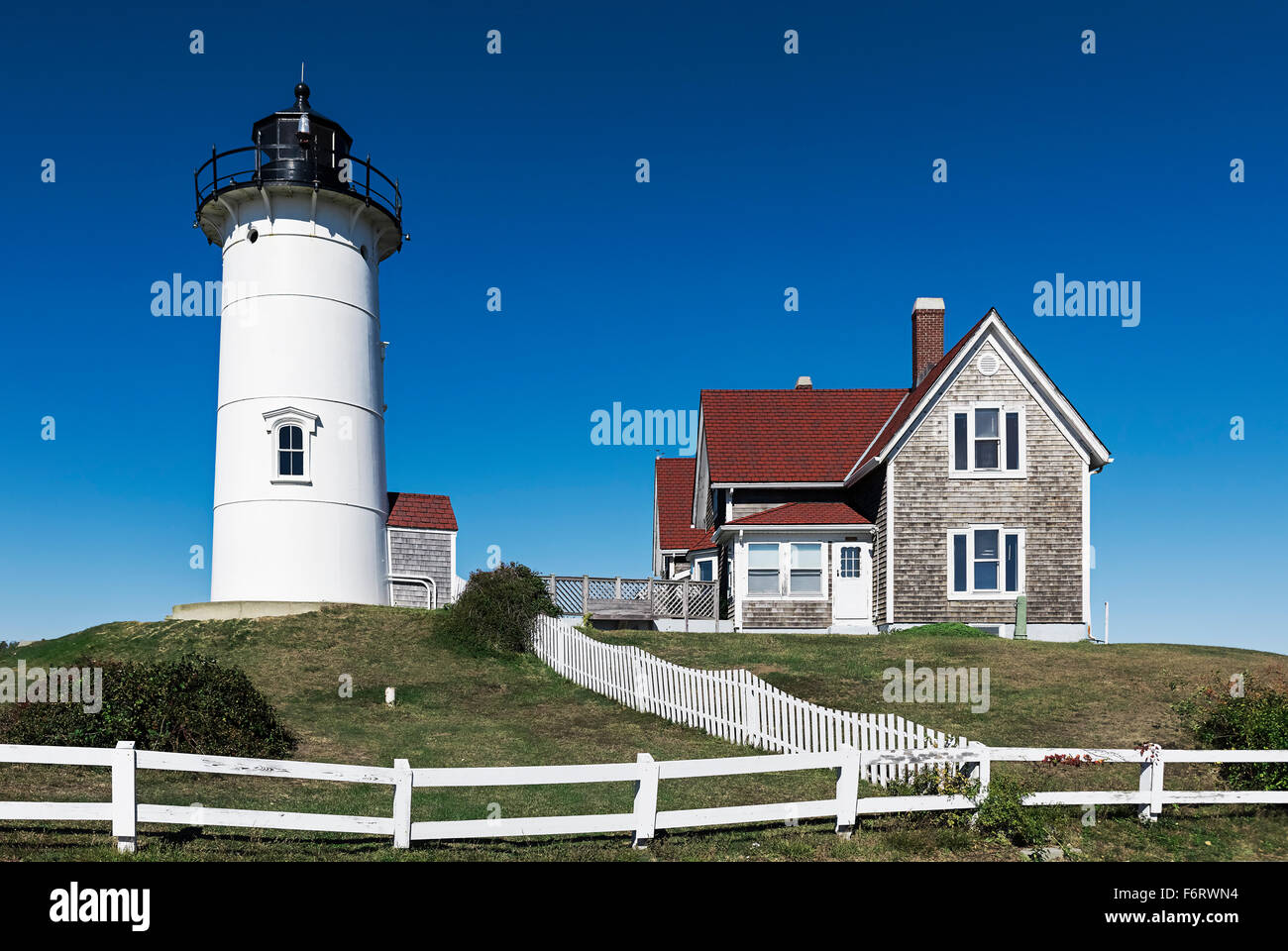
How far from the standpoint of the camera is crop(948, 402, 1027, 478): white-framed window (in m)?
27.5

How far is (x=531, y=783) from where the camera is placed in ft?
30.8

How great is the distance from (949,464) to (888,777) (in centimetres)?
1668

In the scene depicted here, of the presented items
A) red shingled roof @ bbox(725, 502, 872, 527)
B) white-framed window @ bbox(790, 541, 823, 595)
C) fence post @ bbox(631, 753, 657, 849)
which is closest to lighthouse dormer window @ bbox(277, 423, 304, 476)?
red shingled roof @ bbox(725, 502, 872, 527)

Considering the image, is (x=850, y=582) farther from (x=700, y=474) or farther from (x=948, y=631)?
(x=700, y=474)

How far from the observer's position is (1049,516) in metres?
27.3

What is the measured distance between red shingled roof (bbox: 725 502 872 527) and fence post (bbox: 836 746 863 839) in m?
18.1

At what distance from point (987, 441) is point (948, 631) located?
528 cm

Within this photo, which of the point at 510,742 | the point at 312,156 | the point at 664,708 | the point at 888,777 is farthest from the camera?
the point at 312,156

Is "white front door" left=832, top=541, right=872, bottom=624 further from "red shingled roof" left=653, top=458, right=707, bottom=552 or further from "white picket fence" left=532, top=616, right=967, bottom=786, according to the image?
"white picket fence" left=532, top=616, right=967, bottom=786

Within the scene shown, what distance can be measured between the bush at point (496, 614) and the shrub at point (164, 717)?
910cm

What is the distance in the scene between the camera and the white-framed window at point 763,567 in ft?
93.7

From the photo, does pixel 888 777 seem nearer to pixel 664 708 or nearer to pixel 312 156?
pixel 664 708

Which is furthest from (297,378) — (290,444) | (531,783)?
(531,783)
